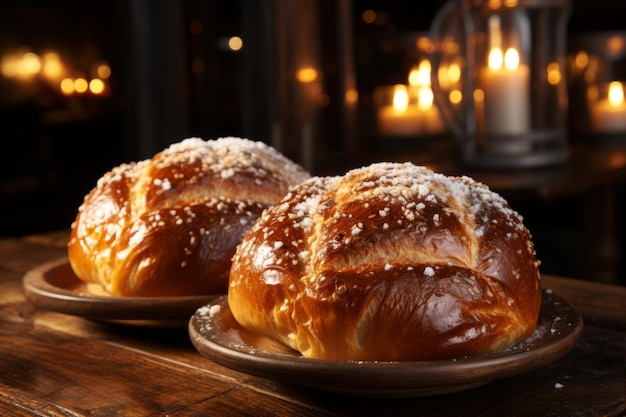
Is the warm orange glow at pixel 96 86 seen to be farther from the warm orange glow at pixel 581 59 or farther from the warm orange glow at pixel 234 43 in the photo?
the warm orange glow at pixel 581 59

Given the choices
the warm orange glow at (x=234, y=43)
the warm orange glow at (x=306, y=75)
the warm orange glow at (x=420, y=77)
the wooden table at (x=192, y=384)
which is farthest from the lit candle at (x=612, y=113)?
the wooden table at (x=192, y=384)

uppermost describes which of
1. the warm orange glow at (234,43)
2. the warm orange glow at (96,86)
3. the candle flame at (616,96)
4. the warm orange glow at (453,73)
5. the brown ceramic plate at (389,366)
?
the warm orange glow at (234,43)

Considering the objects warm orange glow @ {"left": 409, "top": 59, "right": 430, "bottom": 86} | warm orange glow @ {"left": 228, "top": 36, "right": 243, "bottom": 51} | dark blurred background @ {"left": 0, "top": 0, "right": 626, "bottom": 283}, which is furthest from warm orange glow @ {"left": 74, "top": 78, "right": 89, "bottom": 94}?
warm orange glow @ {"left": 409, "top": 59, "right": 430, "bottom": 86}

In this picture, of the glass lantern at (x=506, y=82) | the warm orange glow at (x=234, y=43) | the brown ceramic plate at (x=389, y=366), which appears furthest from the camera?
the warm orange glow at (x=234, y=43)

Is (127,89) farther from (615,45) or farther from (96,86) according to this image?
(615,45)

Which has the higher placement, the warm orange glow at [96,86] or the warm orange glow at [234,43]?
the warm orange glow at [234,43]
